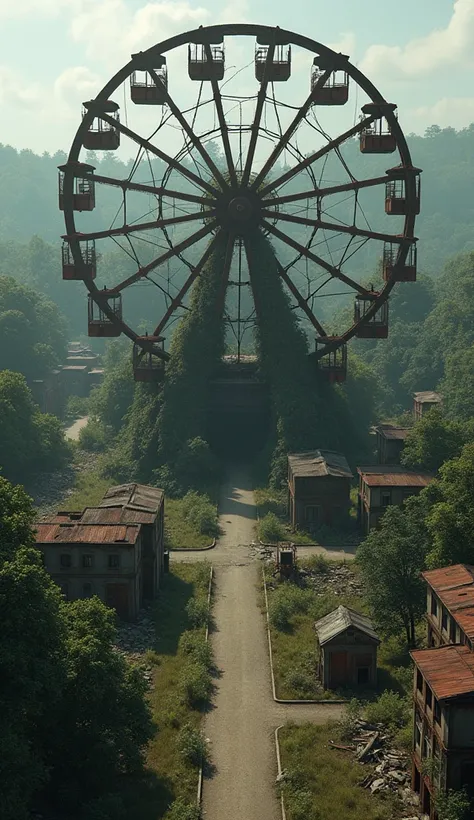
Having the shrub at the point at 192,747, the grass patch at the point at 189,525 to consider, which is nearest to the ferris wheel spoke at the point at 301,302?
the grass patch at the point at 189,525

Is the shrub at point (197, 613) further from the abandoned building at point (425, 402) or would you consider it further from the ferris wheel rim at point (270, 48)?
the abandoned building at point (425, 402)

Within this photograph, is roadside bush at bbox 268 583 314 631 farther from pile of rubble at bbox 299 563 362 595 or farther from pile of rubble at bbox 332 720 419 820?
pile of rubble at bbox 332 720 419 820

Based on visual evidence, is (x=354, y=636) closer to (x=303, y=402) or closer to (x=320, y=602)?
(x=320, y=602)

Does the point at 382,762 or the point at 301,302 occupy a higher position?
the point at 301,302

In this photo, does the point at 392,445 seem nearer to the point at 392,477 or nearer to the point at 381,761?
the point at 392,477

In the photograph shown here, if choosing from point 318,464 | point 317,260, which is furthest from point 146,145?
point 318,464
